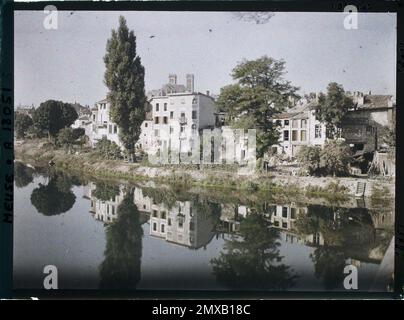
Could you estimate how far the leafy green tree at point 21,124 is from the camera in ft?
13.5

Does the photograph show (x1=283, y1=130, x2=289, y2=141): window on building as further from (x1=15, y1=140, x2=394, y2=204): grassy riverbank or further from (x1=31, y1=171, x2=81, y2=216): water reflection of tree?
(x1=31, y1=171, x2=81, y2=216): water reflection of tree

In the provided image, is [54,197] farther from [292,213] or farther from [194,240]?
[292,213]

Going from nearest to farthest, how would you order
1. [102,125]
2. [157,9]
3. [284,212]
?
[157,9]
[284,212]
[102,125]

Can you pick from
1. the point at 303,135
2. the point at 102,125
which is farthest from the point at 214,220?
the point at 102,125

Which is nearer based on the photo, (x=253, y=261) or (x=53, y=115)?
(x=253, y=261)

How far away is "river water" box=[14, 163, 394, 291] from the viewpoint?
409 centimetres

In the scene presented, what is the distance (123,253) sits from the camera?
4102 millimetres

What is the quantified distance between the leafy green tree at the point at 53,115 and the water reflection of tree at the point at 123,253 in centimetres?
94

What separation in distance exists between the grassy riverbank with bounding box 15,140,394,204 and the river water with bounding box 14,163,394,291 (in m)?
0.08

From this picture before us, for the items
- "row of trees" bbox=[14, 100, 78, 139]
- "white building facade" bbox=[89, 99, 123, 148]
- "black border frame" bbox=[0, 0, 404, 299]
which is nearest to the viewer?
"black border frame" bbox=[0, 0, 404, 299]

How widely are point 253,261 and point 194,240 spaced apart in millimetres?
548

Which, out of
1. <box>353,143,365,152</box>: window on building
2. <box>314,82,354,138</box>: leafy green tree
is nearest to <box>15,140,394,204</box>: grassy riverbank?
<box>353,143,365,152</box>: window on building

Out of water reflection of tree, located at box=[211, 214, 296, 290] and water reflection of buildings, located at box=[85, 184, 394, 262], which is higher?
water reflection of buildings, located at box=[85, 184, 394, 262]

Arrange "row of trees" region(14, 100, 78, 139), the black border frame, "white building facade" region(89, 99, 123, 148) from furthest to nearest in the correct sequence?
1. "white building facade" region(89, 99, 123, 148)
2. "row of trees" region(14, 100, 78, 139)
3. the black border frame
